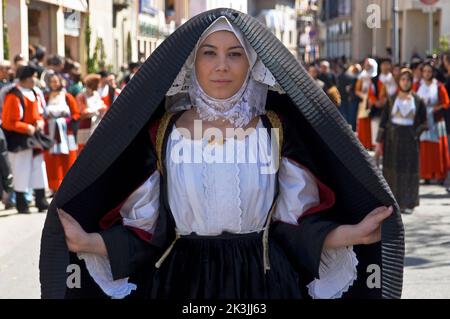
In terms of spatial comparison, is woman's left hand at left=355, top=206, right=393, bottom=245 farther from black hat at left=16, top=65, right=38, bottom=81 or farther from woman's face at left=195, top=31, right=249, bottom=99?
black hat at left=16, top=65, right=38, bottom=81

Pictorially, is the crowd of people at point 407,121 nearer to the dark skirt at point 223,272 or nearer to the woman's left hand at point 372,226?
the dark skirt at point 223,272

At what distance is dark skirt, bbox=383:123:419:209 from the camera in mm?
11664

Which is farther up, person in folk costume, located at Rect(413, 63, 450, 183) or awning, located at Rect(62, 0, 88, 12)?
awning, located at Rect(62, 0, 88, 12)

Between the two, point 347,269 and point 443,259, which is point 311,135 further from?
point 443,259

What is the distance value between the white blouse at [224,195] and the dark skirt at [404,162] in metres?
7.89

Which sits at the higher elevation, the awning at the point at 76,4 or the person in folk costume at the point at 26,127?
the awning at the point at 76,4

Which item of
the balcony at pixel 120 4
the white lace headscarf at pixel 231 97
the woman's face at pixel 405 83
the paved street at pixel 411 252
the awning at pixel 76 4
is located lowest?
the paved street at pixel 411 252

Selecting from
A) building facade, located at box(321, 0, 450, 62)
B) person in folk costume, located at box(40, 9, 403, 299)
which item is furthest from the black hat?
person in folk costume, located at box(40, 9, 403, 299)

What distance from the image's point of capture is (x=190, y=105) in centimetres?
387

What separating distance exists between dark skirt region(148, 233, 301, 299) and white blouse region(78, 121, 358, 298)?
0.17 feet

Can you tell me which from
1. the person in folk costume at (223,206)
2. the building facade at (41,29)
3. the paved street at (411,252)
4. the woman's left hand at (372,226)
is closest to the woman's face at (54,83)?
the paved street at (411,252)

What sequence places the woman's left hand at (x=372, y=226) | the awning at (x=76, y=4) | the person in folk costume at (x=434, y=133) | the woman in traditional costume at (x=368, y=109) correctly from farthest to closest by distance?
1. the woman in traditional costume at (x=368, y=109)
2. the awning at (x=76, y=4)
3. the person in folk costume at (x=434, y=133)
4. the woman's left hand at (x=372, y=226)

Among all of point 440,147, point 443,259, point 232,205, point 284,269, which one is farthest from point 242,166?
point 440,147

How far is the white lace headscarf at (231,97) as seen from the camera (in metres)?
3.77
